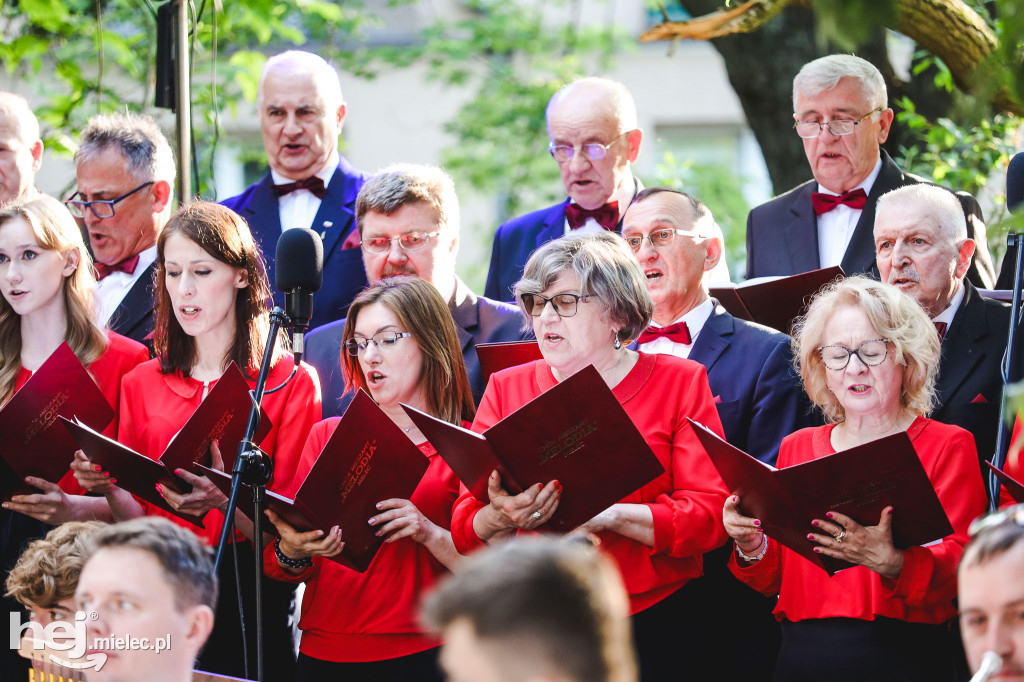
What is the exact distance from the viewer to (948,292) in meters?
4.41

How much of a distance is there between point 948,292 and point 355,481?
2283mm

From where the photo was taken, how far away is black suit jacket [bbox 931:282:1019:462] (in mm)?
4121

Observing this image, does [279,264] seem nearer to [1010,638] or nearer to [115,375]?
[115,375]

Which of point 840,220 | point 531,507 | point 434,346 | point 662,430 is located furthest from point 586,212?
point 531,507

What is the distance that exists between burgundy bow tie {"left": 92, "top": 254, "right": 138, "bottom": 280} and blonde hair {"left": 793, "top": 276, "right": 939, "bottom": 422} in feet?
9.80

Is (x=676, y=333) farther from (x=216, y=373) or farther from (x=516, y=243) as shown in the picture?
(x=216, y=373)

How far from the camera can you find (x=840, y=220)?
5473mm

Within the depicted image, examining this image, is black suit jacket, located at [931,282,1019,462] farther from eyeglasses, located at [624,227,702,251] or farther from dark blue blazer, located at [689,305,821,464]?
eyeglasses, located at [624,227,702,251]

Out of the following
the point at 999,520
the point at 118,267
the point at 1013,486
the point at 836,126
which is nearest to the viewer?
the point at 999,520

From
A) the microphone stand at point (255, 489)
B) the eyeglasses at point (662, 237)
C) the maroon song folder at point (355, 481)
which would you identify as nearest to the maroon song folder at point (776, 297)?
the eyeglasses at point (662, 237)

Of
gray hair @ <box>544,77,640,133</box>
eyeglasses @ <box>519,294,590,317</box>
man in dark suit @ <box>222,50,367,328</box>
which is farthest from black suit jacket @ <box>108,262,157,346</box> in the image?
eyeglasses @ <box>519,294,590,317</box>

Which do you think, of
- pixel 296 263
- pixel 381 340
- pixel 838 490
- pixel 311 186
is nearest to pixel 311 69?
pixel 311 186

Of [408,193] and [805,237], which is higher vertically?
[408,193]

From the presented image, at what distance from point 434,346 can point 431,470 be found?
427mm
